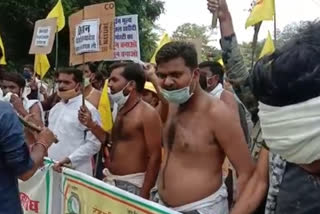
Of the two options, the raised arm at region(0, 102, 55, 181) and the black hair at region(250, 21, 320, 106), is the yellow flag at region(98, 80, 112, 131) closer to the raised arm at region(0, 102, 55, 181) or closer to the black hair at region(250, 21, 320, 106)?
the raised arm at region(0, 102, 55, 181)

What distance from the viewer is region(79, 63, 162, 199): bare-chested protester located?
4852mm

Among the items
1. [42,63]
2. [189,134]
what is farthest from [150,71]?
[42,63]

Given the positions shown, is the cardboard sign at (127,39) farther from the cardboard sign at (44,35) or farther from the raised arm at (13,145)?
the raised arm at (13,145)

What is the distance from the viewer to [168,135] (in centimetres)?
394

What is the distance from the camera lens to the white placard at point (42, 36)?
8.82m

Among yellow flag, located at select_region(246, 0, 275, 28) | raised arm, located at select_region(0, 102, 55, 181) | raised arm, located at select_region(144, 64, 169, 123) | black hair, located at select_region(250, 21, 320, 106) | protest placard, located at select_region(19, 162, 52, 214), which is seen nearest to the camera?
black hair, located at select_region(250, 21, 320, 106)

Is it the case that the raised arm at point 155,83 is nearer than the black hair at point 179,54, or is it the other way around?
the black hair at point 179,54

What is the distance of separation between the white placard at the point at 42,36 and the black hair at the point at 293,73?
735 centimetres

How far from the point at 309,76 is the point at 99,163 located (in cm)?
542

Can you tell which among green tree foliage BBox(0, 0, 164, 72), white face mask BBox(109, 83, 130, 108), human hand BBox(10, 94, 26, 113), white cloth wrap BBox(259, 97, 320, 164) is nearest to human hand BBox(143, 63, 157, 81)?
white face mask BBox(109, 83, 130, 108)

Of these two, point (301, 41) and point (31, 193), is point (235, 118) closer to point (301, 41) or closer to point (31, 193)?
point (301, 41)

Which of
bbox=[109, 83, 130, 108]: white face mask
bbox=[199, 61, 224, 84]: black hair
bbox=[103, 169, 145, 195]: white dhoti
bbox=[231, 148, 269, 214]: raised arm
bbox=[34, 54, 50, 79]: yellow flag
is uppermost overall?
bbox=[231, 148, 269, 214]: raised arm

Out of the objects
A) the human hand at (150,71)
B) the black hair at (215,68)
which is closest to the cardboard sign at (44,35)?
the black hair at (215,68)

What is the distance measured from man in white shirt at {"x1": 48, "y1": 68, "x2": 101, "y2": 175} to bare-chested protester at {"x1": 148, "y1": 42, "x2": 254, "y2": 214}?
6.09 ft
